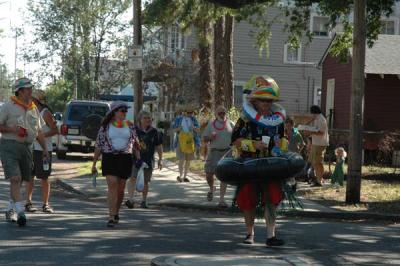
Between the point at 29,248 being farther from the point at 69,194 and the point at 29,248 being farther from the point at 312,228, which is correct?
the point at 69,194

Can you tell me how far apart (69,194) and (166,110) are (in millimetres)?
23348

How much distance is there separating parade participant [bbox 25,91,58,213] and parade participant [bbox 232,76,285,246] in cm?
371

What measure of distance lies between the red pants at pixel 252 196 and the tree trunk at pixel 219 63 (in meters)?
16.8

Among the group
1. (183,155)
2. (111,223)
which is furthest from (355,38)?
(111,223)

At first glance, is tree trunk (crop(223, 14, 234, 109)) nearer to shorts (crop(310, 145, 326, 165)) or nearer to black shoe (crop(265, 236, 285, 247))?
shorts (crop(310, 145, 326, 165))

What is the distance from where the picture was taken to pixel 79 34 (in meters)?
41.9

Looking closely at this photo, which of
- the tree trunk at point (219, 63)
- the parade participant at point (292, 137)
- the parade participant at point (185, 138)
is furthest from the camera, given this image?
the tree trunk at point (219, 63)

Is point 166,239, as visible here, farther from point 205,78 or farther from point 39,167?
point 205,78

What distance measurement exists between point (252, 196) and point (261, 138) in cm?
66

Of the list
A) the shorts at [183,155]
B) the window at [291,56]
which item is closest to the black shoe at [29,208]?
the shorts at [183,155]

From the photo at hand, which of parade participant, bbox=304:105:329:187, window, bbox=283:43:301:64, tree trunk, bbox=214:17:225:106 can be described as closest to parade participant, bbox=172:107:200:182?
parade participant, bbox=304:105:329:187

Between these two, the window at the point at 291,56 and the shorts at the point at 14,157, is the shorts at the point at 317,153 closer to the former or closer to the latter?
the shorts at the point at 14,157

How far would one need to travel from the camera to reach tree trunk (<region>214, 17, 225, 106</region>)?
83.1 feet

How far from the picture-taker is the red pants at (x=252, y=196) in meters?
8.38
